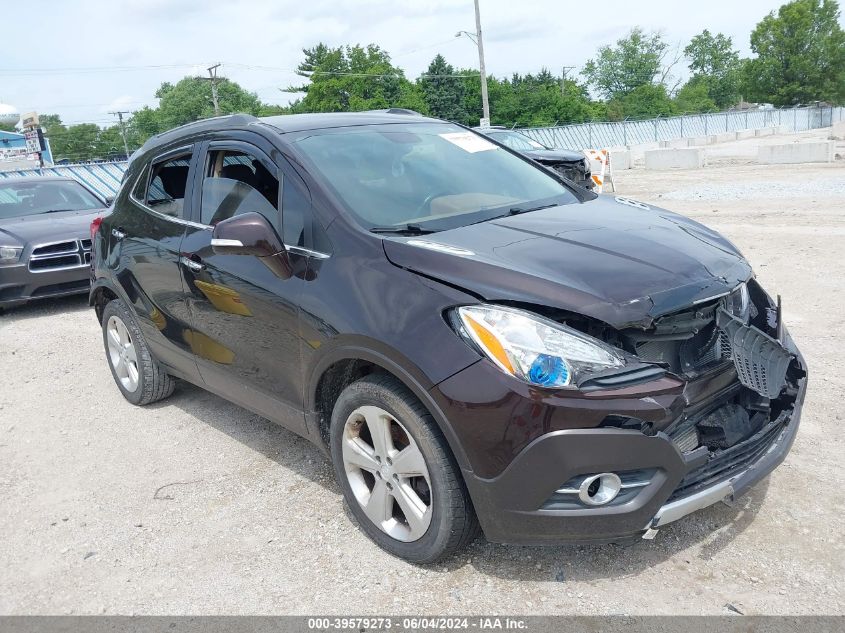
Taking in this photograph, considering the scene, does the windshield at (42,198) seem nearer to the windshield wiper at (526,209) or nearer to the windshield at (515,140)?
the windshield at (515,140)

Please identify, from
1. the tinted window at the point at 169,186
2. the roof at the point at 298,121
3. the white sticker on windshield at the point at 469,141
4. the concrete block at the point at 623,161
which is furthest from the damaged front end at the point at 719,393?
the concrete block at the point at 623,161

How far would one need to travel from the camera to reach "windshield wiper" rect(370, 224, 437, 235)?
3.10 m

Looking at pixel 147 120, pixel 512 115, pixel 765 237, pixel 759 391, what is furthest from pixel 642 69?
pixel 759 391

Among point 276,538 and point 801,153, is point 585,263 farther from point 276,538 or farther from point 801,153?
point 801,153

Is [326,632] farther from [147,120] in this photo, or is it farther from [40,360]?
[147,120]

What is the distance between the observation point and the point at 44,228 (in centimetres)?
857

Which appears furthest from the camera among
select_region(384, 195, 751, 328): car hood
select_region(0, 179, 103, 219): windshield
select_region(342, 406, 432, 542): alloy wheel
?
select_region(0, 179, 103, 219): windshield

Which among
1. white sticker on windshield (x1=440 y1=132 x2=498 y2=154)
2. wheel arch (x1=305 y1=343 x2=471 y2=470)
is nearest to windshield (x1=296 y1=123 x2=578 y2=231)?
white sticker on windshield (x1=440 y1=132 x2=498 y2=154)

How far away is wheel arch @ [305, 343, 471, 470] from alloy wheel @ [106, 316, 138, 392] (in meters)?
2.26

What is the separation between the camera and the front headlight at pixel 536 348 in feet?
8.02

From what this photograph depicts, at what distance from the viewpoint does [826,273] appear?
7.17m

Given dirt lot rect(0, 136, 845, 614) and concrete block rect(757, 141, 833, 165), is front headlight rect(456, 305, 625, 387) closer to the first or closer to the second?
dirt lot rect(0, 136, 845, 614)

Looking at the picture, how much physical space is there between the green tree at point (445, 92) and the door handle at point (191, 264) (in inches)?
2469

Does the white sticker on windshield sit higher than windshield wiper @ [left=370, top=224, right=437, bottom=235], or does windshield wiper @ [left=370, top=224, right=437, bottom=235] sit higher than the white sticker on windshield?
the white sticker on windshield
